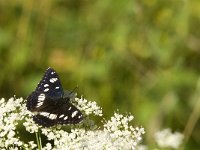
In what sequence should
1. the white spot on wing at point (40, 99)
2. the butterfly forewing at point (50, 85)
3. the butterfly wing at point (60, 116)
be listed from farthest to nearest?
the butterfly forewing at point (50, 85) → the white spot on wing at point (40, 99) → the butterfly wing at point (60, 116)

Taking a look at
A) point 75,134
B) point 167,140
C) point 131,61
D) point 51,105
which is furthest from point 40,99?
point 131,61

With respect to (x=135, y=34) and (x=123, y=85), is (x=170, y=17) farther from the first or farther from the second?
(x=123, y=85)

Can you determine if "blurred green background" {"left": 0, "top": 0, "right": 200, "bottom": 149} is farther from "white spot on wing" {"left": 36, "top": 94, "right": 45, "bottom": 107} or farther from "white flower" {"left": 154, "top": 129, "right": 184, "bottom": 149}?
"white spot on wing" {"left": 36, "top": 94, "right": 45, "bottom": 107}

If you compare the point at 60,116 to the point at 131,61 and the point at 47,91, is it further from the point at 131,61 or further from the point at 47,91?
the point at 131,61

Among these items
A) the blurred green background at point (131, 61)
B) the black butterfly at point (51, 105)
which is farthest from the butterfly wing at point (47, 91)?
the blurred green background at point (131, 61)

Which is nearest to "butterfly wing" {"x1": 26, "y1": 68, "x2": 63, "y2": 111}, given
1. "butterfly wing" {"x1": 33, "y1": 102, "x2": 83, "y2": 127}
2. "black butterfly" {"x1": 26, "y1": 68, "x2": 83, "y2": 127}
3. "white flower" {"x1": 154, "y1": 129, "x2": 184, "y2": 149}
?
"black butterfly" {"x1": 26, "y1": 68, "x2": 83, "y2": 127}

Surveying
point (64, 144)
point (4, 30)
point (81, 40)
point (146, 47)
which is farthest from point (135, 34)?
point (64, 144)

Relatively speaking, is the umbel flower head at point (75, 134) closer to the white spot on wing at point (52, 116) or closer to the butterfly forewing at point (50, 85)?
the white spot on wing at point (52, 116)
